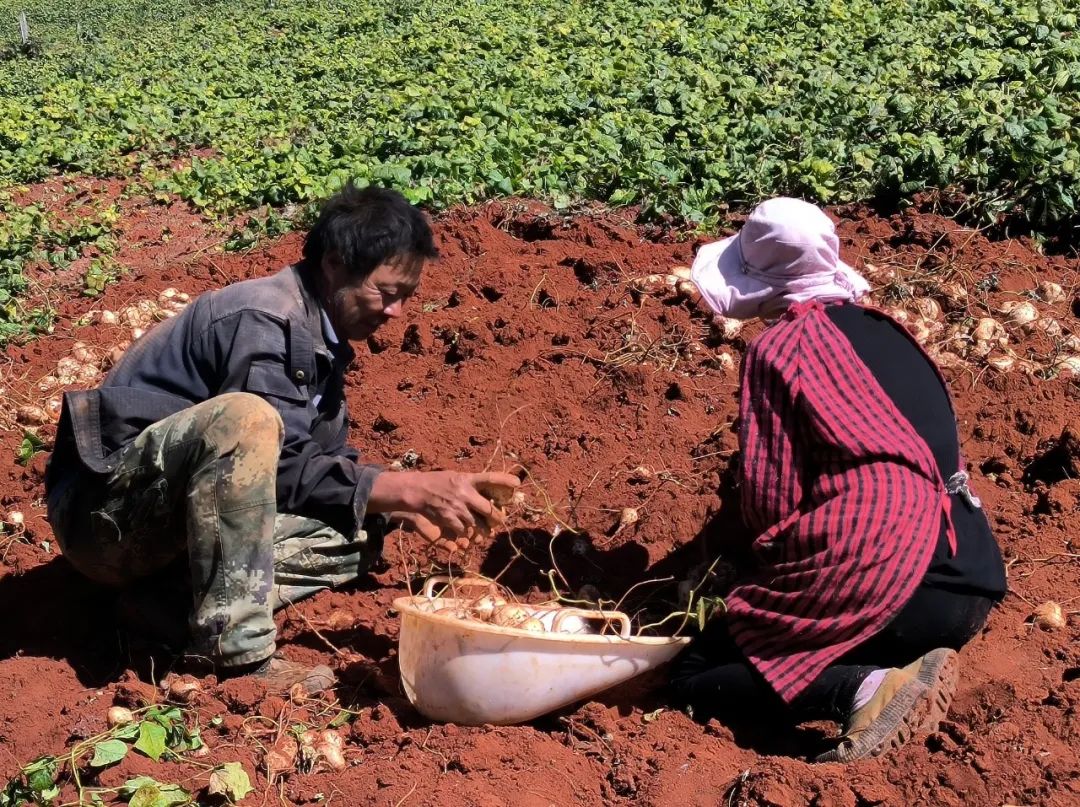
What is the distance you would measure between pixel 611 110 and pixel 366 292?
440cm

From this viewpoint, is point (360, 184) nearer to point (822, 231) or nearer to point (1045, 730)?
point (822, 231)

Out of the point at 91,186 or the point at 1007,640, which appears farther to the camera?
the point at 91,186

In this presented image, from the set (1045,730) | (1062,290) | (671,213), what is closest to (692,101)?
(671,213)

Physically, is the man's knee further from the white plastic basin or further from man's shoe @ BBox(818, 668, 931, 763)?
man's shoe @ BBox(818, 668, 931, 763)

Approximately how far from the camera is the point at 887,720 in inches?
103

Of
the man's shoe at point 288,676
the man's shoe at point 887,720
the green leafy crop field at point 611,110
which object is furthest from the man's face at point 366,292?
the green leafy crop field at point 611,110

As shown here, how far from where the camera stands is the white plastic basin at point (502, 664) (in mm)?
2729

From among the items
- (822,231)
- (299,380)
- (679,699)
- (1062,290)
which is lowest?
(679,699)

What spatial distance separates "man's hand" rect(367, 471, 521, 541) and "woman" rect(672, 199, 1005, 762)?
629mm

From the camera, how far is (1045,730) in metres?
2.66

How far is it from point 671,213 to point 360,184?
5.66 feet

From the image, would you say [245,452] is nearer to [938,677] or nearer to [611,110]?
[938,677]

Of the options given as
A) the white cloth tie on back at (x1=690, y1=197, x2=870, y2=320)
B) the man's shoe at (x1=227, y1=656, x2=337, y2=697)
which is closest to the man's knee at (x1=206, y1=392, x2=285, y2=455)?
the man's shoe at (x1=227, y1=656, x2=337, y2=697)

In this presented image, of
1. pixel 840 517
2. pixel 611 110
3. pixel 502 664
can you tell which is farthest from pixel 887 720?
pixel 611 110
